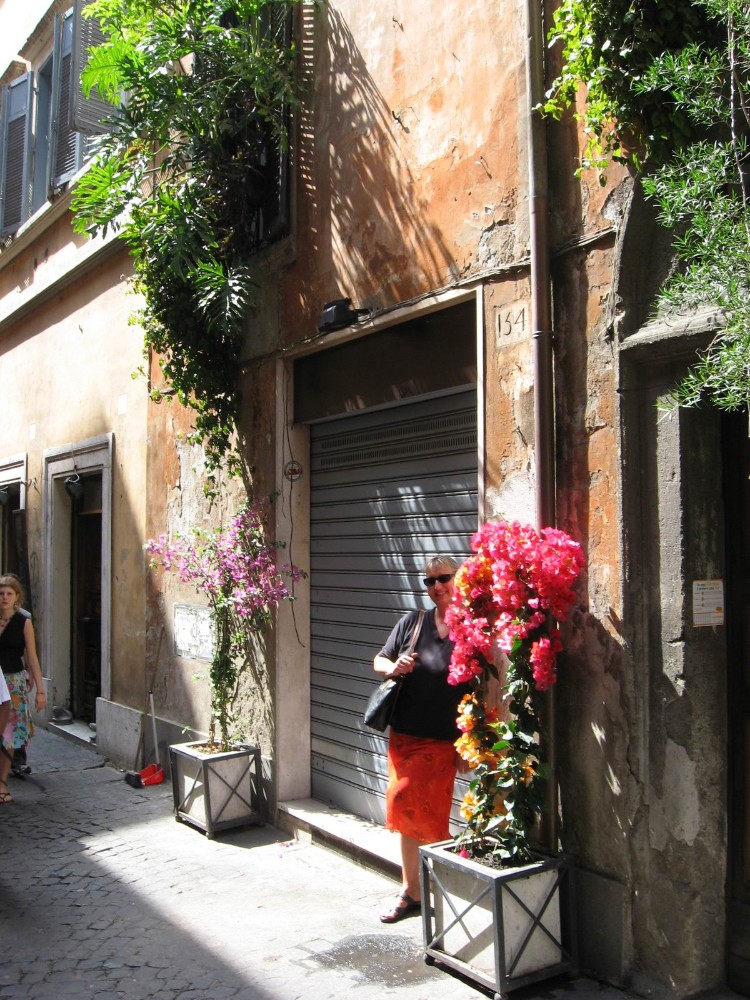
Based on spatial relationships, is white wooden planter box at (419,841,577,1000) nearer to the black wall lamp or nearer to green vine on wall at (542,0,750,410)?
green vine on wall at (542,0,750,410)

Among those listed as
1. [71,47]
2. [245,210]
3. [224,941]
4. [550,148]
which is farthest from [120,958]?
[71,47]

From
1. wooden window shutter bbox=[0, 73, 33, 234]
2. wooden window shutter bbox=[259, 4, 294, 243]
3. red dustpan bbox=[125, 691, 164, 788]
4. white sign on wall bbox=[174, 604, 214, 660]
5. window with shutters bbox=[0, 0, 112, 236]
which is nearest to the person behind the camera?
wooden window shutter bbox=[259, 4, 294, 243]

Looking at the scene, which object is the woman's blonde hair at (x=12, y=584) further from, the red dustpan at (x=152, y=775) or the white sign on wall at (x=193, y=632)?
the red dustpan at (x=152, y=775)

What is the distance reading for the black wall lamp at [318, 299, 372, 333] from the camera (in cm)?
592

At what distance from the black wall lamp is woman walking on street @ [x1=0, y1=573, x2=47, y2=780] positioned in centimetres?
367

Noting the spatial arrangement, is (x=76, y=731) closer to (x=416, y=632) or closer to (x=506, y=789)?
(x=416, y=632)

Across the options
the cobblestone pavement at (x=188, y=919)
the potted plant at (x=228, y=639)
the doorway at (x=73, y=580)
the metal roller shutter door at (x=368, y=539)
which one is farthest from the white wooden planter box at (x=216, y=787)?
the doorway at (x=73, y=580)

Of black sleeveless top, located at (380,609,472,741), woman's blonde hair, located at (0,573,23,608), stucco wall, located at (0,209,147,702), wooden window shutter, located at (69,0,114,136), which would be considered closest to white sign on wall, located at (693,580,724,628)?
black sleeveless top, located at (380,609,472,741)

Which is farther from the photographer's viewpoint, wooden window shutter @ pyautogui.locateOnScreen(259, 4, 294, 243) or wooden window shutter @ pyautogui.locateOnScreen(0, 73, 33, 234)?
→ wooden window shutter @ pyautogui.locateOnScreen(0, 73, 33, 234)

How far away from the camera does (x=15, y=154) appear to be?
41.2 feet

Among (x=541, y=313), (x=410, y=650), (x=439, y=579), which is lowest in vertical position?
(x=410, y=650)

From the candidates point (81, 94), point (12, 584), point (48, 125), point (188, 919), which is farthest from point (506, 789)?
point (48, 125)

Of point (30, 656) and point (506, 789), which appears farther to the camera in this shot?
point (30, 656)

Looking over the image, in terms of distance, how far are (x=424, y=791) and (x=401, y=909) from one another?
24.1 inches
